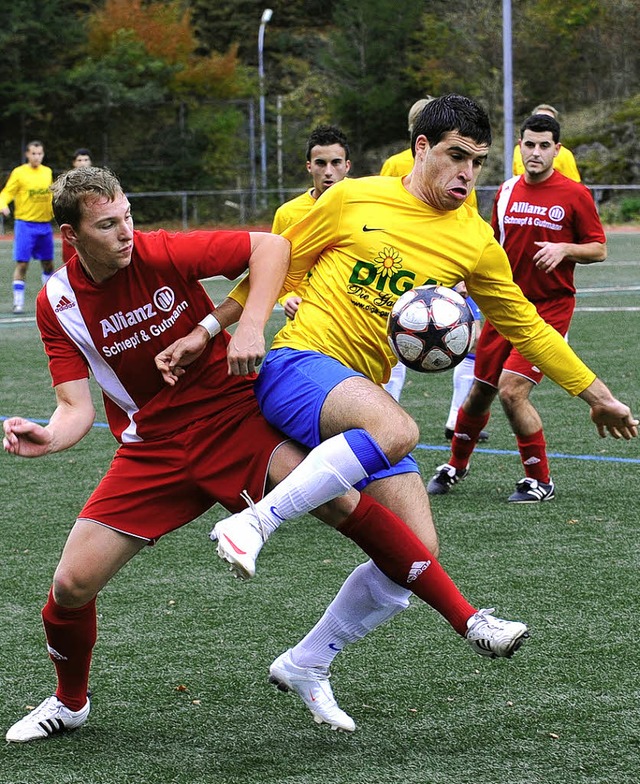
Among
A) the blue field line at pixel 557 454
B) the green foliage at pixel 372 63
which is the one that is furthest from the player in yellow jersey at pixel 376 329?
the green foliage at pixel 372 63

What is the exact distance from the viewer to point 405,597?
3.83m

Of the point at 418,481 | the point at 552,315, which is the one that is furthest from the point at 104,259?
the point at 552,315

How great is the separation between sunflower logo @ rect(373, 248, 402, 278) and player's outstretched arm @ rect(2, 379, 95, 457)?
0.99 metres

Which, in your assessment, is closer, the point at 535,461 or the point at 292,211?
the point at 535,461

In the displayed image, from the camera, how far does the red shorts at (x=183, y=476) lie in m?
3.68

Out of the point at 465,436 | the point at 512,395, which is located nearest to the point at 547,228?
the point at 512,395

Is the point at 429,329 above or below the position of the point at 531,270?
above

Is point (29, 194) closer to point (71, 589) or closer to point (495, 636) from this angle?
point (71, 589)

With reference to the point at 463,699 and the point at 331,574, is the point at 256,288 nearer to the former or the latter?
the point at 463,699

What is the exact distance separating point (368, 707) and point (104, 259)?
166 cm

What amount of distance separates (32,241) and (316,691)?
565 inches

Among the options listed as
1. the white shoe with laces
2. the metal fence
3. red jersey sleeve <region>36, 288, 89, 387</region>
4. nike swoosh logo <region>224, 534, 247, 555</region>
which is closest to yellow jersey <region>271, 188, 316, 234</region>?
red jersey sleeve <region>36, 288, 89, 387</region>

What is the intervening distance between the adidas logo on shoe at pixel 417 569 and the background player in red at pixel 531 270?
329 cm

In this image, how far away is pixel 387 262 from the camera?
12.9ft
